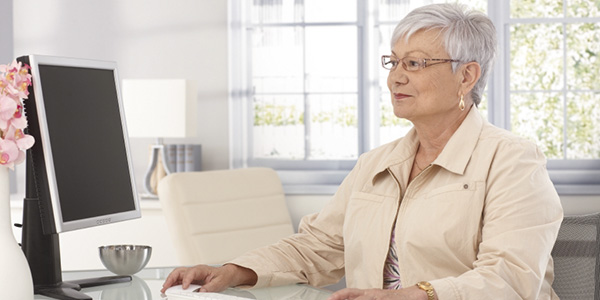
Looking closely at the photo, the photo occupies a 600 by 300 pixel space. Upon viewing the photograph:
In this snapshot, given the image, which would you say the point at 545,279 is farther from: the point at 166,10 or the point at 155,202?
the point at 166,10

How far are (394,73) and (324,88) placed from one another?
8.58ft

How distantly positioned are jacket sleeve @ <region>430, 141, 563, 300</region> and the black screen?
0.77 meters

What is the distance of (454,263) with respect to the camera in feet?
5.65

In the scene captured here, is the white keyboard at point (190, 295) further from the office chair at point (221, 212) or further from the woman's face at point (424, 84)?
the office chair at point (221, 212)

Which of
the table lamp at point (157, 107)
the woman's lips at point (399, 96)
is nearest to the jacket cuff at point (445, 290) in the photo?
the woman's lips at point (399, 96)

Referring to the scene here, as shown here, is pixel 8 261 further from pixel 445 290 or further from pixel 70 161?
pixel 445 290

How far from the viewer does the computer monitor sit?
160cm

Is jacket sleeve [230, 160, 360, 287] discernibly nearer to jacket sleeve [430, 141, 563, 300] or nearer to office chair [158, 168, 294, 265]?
jacket sleeve [430, 141, 563, 300]

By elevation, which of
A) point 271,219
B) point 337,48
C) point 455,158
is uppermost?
point 337,48

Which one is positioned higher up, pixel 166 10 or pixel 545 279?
pixel 166 10

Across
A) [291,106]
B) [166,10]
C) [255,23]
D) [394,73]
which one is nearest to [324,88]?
[291,106]

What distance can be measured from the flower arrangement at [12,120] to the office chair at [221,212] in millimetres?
1738

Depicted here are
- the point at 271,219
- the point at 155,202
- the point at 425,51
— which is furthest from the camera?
the point at 155,202

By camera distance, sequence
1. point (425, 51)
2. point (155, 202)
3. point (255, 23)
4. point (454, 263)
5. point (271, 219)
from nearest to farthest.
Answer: point (454, 263)
point (425, 51)
point (271, 219)
point (155, 202)
point (255, 23)
